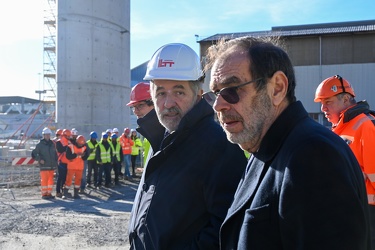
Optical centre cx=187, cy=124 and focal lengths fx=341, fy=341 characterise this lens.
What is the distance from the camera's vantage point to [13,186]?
12.9 meters

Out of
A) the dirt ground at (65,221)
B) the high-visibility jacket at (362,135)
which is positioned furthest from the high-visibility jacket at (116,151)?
the high-visibility jacket at (362,135)

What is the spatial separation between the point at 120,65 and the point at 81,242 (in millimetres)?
15611

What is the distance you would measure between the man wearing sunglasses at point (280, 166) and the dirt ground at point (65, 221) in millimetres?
4861

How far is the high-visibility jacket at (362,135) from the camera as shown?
119 inches

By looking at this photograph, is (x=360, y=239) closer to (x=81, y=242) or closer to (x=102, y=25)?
(x=81, y=242)

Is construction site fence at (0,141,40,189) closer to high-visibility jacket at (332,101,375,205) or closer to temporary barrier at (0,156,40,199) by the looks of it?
temporary barrier at (0,156,40,199)

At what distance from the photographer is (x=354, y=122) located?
325 centimetres

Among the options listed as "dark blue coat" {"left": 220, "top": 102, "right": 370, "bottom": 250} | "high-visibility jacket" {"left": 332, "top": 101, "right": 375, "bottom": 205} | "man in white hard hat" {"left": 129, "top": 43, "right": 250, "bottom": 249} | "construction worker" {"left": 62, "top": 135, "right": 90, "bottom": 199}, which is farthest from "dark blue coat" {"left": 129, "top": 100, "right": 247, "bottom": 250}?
"construction worker" {"left": 62, "top": 135, "right": 90, "bottom": 199}

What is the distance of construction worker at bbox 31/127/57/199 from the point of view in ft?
34.7

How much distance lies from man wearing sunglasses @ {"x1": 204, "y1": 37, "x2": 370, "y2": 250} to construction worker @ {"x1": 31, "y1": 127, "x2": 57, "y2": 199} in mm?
10253

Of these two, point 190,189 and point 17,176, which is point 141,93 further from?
point 17,176

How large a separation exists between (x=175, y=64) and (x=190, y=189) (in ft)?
2.95

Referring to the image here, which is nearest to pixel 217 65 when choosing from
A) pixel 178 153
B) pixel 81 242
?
pixel 178 153

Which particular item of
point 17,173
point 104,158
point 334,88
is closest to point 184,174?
point 334,88
